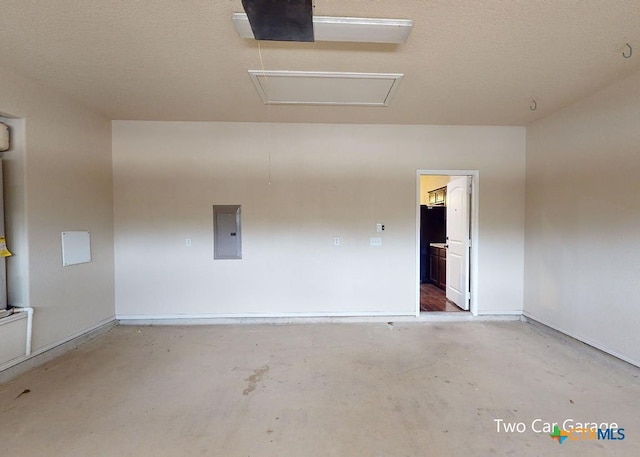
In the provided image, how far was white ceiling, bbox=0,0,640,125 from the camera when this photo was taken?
5.96 feet

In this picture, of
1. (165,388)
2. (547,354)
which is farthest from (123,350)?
(547,354)

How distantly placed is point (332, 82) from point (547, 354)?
136 inches

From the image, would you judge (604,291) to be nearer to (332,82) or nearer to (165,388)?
(332,82)

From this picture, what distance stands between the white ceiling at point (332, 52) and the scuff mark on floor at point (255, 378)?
2.70m

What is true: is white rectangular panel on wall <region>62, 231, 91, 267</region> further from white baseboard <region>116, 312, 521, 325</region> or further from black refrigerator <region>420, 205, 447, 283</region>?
black refrigerator <region>420, 205, 447, 283</region>

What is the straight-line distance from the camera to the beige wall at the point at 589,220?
259 centimetres

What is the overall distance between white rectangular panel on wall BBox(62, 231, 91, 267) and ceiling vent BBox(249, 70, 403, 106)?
8.30 feet

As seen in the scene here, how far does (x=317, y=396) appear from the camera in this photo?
2238mm

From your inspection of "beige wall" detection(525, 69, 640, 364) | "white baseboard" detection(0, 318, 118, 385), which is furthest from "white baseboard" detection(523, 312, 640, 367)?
"white baseboard" detection(0, 318, 118, 385)

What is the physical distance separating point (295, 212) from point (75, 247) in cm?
248

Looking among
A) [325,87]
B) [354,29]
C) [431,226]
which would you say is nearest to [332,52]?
[354,29]

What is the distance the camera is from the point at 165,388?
2.36 metres
